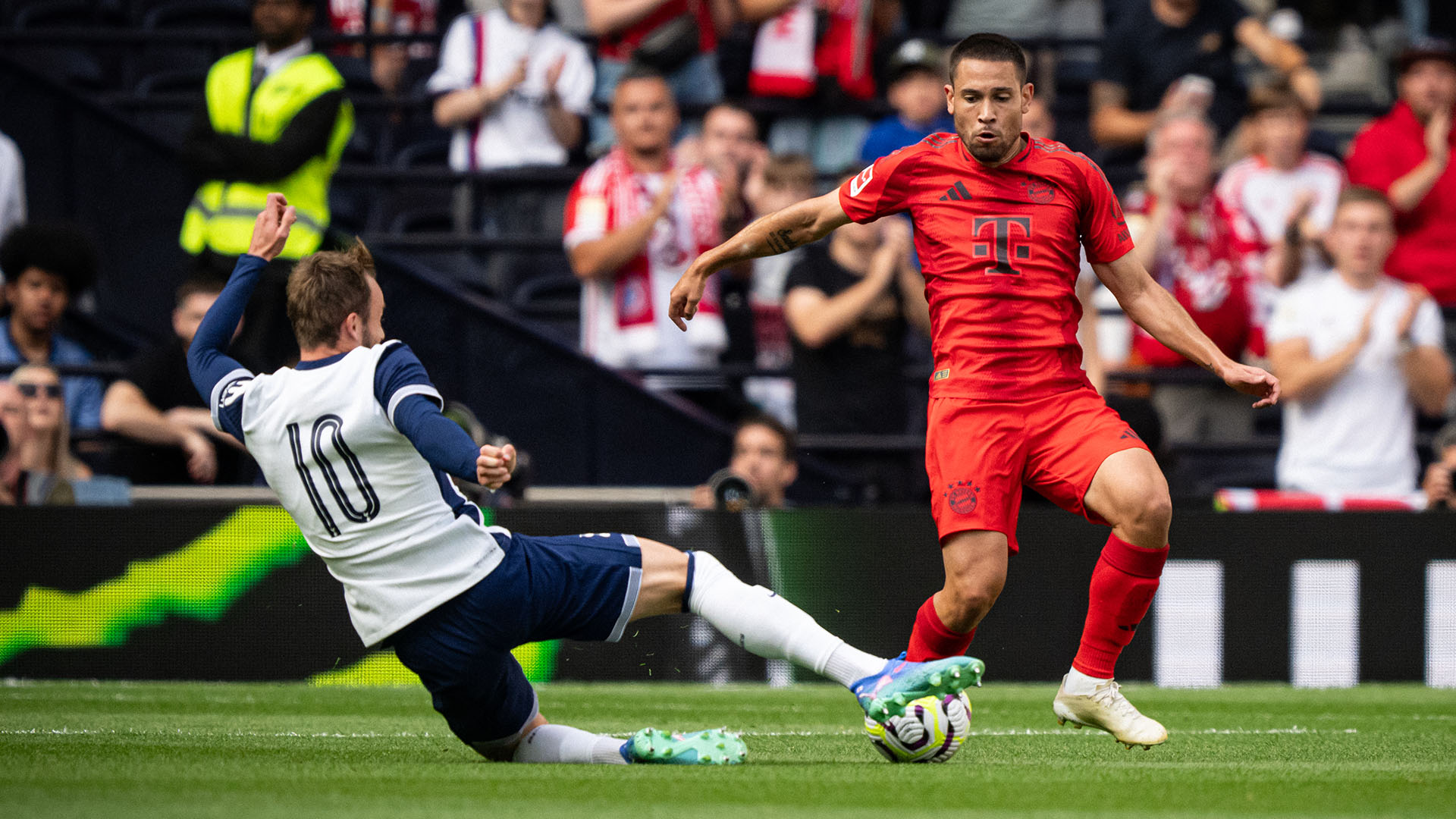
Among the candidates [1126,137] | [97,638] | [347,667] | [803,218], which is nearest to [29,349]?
[97,638]

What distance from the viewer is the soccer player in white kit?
454 centimetres

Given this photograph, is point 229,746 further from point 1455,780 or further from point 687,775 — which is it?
point 1455,780

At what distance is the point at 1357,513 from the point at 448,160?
238 inches

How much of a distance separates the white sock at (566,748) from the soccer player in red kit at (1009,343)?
1121 millimetres

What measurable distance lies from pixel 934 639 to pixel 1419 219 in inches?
226

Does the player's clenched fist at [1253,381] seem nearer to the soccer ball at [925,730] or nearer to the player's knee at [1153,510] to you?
the player's knee at [1153,510]

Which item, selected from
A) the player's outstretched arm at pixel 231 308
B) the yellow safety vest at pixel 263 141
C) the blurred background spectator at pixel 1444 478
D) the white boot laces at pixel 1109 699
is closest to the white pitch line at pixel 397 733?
the white boot laces at pixel 1109 699

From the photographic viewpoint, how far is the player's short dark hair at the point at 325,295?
464 centimetres

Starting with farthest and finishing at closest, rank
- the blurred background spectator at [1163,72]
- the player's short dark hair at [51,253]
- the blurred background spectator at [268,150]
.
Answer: the blurred background spectator at [1163,72], the blurred background spectator at [268,150], the player's short dark hair at [51,253]

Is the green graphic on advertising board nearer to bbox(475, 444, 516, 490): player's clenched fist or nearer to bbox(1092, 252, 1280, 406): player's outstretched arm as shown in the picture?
bbox(1092, 252, 1280, 406): player's outstretched arm

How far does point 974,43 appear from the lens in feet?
17.1

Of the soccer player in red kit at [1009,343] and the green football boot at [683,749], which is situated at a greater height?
the soccer player in red kit at [1009,343]

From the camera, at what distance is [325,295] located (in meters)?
4.65

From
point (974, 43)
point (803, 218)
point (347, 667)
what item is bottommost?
point (347, 667)
